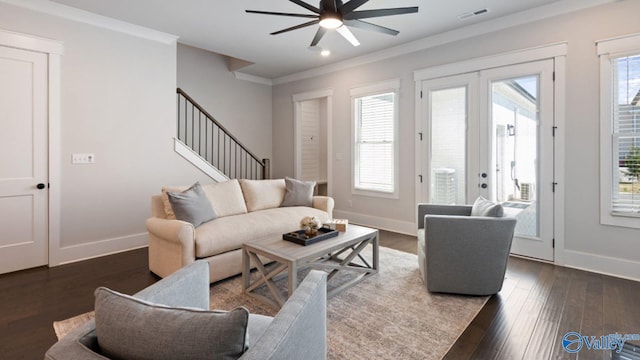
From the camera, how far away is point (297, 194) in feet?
14.8

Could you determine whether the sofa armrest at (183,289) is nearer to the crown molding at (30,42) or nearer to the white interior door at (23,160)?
the white interior door at (23,160)

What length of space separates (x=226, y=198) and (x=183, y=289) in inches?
102

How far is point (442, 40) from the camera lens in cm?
446

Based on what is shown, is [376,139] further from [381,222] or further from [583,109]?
[583,109]

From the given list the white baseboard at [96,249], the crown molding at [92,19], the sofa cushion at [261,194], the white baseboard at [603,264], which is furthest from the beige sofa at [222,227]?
the white baseboard at [603,264]

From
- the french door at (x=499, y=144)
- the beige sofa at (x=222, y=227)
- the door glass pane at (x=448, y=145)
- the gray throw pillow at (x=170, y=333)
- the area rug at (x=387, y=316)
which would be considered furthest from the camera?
the door glass pane at (x=448, y=145)

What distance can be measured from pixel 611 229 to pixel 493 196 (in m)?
1.17

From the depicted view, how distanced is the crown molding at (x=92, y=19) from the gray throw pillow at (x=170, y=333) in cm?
423

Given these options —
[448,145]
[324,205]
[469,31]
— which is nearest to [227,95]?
[324,205]

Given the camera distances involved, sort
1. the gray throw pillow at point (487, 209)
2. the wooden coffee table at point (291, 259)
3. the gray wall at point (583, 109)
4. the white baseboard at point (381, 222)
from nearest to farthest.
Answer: the wooden coffee table at point (291, 259) < the gray throw pillow at point (487, 209) < the gray wall at point (583, 109) < the white baseboard at point (381, 222)

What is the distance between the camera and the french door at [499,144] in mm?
3719

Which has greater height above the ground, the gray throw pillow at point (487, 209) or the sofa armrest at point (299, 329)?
the gray throw pillow at point (487, 209)

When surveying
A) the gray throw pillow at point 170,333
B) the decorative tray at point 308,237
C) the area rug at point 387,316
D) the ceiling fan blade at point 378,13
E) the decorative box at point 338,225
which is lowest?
the area rug at point 387,316

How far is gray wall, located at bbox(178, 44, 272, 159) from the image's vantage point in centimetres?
592
